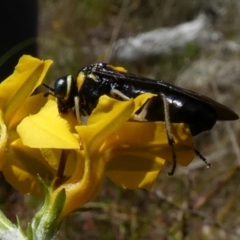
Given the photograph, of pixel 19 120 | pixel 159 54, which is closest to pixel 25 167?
pixel 19 120

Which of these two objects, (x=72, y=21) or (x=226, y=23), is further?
(x=226, y=23)

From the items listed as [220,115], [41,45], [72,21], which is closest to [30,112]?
[220,115]

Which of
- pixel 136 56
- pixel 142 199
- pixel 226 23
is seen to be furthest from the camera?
pixel 226 23

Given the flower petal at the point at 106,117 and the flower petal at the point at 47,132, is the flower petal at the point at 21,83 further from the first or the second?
the flower petal at the point at 106,117

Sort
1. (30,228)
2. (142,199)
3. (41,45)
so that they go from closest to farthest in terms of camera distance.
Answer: (30,228) → (142,199) → (41,45)

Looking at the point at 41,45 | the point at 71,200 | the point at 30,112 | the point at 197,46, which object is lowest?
the point at 197,46

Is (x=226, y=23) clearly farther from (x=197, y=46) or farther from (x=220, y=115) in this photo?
(x=220, y=115)

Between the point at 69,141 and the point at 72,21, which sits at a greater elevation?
the point at 69,141

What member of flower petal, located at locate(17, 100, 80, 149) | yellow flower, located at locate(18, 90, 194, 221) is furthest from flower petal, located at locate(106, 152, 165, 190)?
flower petal, located at locate(17, 100, 80, 149)

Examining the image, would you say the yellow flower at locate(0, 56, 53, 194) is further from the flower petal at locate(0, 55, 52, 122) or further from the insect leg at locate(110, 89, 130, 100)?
the insect leg at locate(110, 89, 130, 100)
